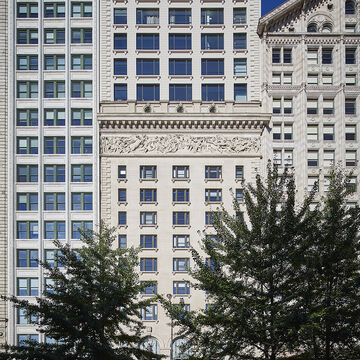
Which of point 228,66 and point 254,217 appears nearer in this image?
point 254,217

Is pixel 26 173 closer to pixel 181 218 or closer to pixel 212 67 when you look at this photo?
pixel 181 218

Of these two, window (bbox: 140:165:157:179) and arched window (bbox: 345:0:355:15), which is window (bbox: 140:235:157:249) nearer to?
window (bbox: 140:165:157:179)

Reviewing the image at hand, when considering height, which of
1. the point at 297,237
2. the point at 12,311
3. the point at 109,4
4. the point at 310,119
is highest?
the point at 109,4

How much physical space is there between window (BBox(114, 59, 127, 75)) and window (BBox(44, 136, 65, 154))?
9.78 meters

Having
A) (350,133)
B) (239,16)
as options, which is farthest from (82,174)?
(350,133)

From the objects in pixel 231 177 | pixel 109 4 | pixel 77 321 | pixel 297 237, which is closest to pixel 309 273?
pixel 297 237

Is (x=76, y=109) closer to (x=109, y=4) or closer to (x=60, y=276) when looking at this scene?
(x=109, y=4)

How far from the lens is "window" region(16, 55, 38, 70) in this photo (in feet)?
226

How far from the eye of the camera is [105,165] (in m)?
66.9

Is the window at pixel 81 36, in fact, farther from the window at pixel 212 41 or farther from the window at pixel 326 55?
the window at pixel 326 55

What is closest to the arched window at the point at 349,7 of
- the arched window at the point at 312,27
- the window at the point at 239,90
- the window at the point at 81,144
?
the arched window at the point at 312,27

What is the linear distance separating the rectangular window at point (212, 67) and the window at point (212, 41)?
156cm

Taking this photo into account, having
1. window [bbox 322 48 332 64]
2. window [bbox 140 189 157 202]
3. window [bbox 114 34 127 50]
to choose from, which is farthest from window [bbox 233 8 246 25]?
window [bbox 140 189 157 202]

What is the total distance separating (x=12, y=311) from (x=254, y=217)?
40145 mm
